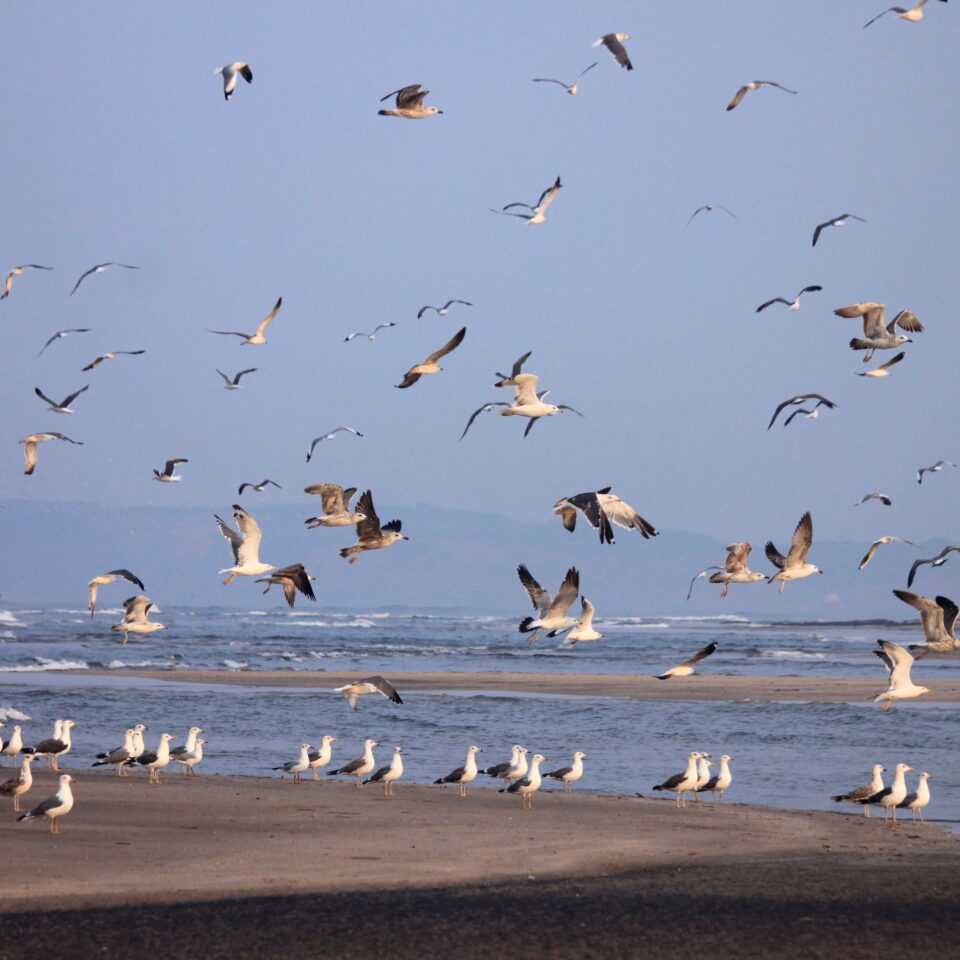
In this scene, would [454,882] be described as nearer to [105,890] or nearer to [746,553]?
[105,890]

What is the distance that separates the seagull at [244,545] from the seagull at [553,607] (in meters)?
3.22

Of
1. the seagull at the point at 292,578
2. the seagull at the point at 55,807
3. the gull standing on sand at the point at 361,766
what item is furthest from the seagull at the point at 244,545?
the seagull at the point at 55,807

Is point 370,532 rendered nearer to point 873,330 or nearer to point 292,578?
point 292,578

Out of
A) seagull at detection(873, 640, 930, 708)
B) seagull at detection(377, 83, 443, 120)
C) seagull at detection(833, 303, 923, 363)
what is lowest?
seagull at detection(873, 640, 930, 708)

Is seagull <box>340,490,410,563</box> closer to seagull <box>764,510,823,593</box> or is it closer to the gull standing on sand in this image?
the gull standing on sand

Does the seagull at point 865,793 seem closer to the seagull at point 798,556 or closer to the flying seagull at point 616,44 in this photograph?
the seagull at point 798,556

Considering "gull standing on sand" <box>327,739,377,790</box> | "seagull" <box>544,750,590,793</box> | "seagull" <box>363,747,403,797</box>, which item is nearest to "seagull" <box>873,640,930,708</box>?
"seagull" <box>544,750,590,793</box>

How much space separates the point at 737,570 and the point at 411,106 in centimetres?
702

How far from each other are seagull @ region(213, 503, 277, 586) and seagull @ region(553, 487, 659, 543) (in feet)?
13.8

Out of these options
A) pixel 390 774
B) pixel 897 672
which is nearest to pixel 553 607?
pixel 390 774

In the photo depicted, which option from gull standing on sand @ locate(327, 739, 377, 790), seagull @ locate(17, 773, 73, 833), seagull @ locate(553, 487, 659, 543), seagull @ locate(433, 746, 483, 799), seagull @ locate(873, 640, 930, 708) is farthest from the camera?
gull standing on sand @ locate(327, 739, 377, 790)

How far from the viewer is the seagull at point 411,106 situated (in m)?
19.2

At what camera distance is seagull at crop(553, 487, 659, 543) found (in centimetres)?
1600

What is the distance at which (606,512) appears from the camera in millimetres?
16375
